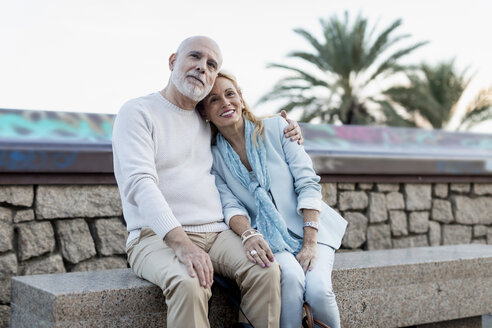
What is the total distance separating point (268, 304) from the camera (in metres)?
2.21

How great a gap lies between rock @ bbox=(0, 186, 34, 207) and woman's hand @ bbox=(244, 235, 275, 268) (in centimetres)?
141

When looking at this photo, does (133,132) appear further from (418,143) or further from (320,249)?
(418,143)

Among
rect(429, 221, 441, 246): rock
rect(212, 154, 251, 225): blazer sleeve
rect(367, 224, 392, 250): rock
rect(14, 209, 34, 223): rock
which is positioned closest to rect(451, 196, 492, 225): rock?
rect(429, 221, 441, 246): rock

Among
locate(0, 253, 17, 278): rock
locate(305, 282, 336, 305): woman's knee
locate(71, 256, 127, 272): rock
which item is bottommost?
locate(71, 256, 127, 272): rock

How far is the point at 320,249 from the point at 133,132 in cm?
102

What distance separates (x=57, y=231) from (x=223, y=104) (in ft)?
4.35

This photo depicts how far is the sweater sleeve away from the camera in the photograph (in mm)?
2191

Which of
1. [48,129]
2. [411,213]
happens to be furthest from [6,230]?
[411,213]

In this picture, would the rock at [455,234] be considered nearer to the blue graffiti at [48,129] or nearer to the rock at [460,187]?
the rock at [460,187]

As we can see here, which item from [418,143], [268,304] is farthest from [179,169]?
[418,143]

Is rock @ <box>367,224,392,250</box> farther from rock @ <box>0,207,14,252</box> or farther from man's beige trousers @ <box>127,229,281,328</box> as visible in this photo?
rock @ <box>0,207,14,252</box>

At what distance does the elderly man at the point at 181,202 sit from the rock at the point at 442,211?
2.84 metres

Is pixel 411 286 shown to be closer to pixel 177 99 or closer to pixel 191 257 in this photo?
pixel 191 257

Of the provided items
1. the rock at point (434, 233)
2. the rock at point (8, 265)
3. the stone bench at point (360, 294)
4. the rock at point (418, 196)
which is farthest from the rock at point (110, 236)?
the rock at point (434, 233)
